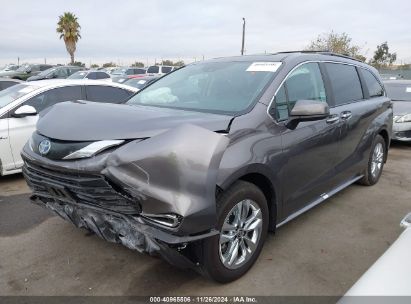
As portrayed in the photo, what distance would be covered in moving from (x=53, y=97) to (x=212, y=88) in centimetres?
350

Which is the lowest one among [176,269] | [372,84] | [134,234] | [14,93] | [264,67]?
[176,269]

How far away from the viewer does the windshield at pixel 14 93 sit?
225 inches

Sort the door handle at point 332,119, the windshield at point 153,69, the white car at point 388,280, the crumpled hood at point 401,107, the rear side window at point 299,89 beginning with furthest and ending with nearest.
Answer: the windshield at point 153,69, the crumpled hood at point 401,107, the door handle at point 332,119, the rear side window at point 299,89, the white car at point 388,280

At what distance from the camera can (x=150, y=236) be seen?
240 cm

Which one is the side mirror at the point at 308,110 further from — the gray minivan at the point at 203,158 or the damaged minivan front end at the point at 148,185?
the damaged minivan front end at the point at 148,185

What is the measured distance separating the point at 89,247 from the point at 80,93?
3549 mm

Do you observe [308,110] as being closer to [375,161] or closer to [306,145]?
[306,145]

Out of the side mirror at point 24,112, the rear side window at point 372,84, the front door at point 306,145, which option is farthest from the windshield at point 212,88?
the side mirror at point 24,112

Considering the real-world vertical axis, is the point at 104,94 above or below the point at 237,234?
above

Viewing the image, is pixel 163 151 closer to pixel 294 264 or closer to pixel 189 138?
pixel 189 138

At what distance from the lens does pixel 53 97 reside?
6.06 meters

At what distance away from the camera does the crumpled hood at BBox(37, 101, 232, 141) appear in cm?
254

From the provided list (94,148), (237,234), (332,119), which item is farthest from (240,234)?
(332,119)

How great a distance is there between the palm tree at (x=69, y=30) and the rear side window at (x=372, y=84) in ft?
143
